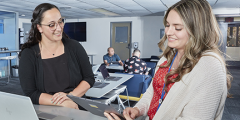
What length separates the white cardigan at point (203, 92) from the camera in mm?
820

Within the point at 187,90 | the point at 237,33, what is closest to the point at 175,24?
the point at 187,90

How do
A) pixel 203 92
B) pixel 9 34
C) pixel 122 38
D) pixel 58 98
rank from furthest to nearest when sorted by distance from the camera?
pixel 122 38 < pixel 9 34 < pixel 58 98 < pixel 203 92

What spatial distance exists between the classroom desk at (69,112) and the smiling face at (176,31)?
2.16 ft

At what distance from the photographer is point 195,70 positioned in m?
0.88

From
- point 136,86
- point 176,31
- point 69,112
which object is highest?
point 176,31

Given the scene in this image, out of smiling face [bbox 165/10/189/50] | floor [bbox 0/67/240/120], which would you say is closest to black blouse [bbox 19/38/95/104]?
smiling face [bbox 165/10/189/50]

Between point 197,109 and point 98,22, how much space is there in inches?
382

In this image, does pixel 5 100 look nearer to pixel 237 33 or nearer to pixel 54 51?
pixel 54 51

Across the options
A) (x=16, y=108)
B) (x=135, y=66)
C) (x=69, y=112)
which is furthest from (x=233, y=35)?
(x=16, y=108)

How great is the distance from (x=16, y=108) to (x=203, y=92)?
3.01 feet

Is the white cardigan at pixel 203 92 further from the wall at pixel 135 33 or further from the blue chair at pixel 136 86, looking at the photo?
the wall at pixel 135 33

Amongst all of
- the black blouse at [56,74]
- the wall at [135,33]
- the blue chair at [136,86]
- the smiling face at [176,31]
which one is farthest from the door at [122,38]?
the smiling face at [176,31]

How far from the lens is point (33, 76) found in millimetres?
1366

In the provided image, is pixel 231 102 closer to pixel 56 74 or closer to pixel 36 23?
pixel 56 74
